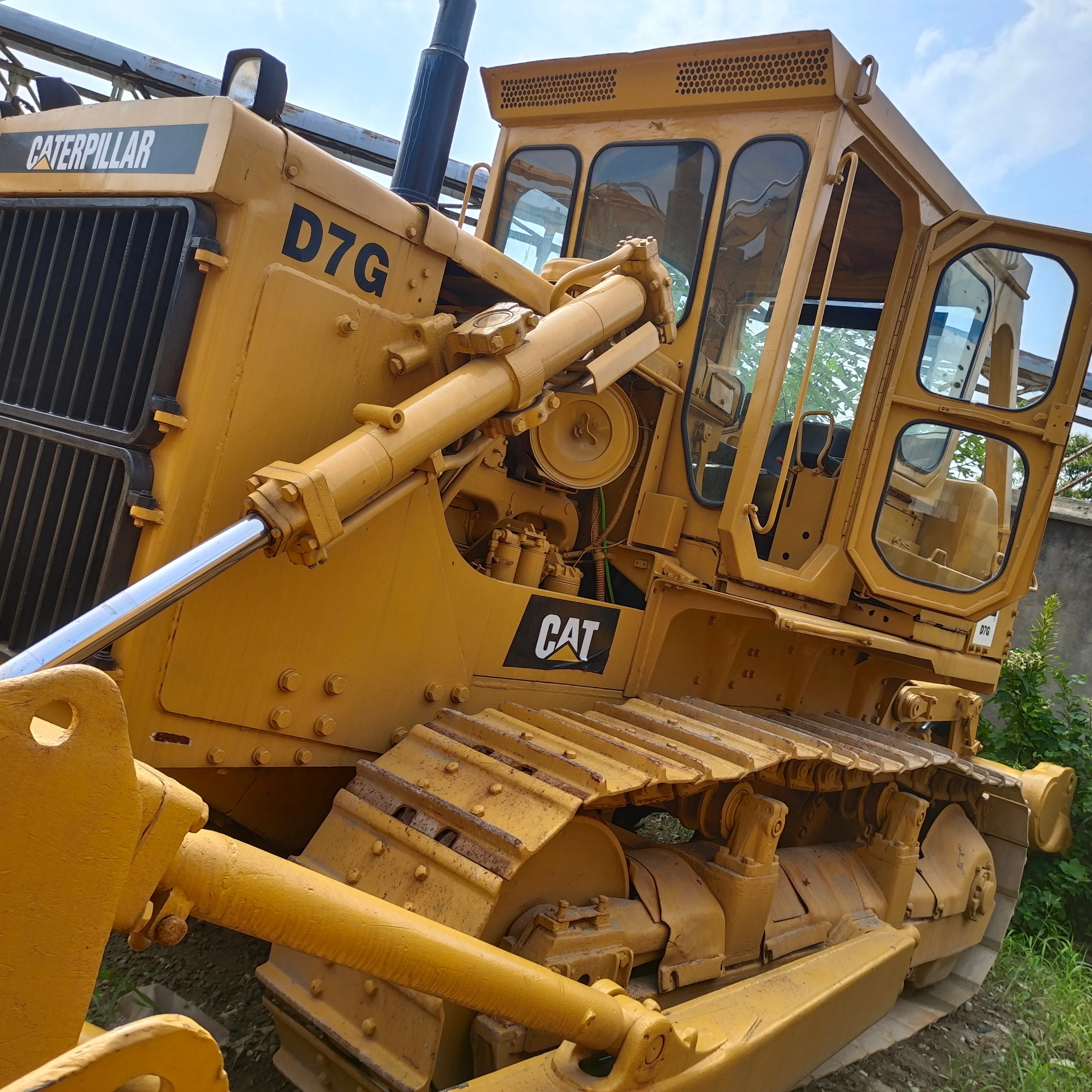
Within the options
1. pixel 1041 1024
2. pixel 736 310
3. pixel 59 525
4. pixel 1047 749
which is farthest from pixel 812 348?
pixel 1047 749

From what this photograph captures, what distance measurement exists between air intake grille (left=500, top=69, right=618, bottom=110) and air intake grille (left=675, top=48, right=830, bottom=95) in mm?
331

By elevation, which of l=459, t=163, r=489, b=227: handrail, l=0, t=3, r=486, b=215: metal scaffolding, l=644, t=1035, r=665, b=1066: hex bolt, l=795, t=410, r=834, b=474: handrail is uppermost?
l=0, t=3, r=486, b=215: metal scaffolding

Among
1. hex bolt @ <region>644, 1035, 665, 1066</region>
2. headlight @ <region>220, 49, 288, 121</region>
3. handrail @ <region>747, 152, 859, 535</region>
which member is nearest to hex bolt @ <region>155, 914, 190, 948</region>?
hex bolt @ <region>644, 1035, 665, 1066</region>

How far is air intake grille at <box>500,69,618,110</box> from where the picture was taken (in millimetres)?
3756

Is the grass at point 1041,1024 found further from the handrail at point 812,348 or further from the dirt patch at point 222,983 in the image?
the dirt patch at point 222,983

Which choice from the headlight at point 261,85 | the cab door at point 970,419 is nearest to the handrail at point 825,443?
the cab door at point 970,419

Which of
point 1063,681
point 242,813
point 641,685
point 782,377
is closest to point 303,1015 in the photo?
point 242,813

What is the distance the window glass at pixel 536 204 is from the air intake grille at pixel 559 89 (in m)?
0.17

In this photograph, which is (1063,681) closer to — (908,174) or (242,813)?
(908,174)

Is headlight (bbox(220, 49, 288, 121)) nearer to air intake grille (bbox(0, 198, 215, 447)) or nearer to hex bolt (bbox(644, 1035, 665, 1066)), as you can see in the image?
air intake grille (bbox(0, 198, 215, 447))

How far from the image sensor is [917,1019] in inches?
158

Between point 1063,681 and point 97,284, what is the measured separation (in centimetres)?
624

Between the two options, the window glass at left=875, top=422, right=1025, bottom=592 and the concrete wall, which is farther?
the concrete wall

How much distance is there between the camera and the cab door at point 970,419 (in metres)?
3.92
